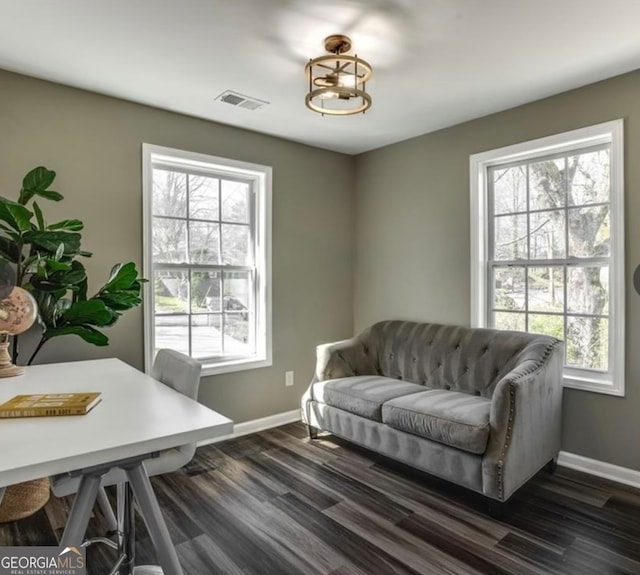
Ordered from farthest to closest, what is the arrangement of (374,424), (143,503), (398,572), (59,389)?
1. (374,424)
2. (398,572)
3. (59,389)
4. (143,503)

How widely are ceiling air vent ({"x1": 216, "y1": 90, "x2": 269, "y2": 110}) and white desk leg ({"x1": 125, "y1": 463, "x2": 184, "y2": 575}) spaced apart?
94.0 inches

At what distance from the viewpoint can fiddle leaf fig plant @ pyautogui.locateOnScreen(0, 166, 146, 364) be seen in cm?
230

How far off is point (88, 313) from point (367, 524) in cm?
188

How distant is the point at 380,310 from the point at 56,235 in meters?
2.75

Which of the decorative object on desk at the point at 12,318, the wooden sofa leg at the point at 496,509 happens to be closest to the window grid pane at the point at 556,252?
the wooden sofa leg at the point at 496,509

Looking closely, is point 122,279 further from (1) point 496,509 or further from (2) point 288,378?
(1) point 496,509

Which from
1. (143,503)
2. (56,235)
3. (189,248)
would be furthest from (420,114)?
(143,503)

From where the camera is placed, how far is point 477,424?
7.61ft

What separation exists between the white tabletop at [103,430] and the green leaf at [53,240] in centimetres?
84

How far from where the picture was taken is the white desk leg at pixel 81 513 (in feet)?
4.21

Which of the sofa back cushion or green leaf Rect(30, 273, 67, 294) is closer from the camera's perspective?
green leaf Rect(30, 273, 67, 294)

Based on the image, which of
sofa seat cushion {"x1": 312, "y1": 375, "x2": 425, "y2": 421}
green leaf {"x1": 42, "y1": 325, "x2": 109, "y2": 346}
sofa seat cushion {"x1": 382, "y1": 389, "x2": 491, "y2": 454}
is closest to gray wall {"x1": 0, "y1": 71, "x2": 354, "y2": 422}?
green leaf {"x1": 42, "y1": 325, "x2": 109, "y2": 346}

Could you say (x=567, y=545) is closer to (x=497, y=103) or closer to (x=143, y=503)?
(x=143, y=503)

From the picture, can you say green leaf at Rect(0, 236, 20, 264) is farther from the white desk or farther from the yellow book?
the yellow book
